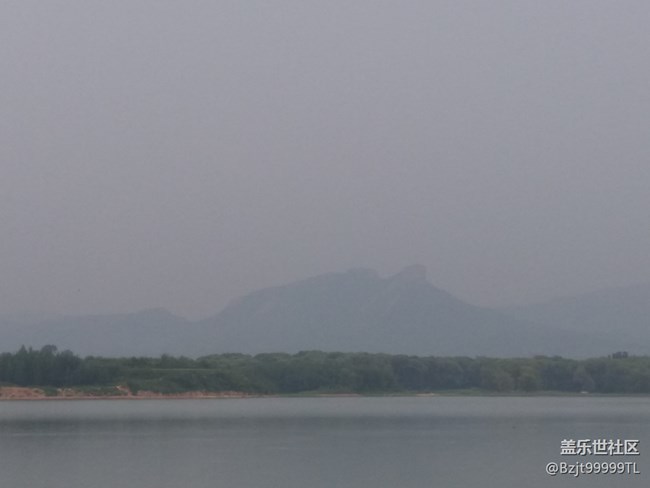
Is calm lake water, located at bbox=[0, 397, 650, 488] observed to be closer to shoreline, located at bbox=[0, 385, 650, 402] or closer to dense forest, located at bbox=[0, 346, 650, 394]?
shoreline, located at bbox=[0, 385, 650, 402]

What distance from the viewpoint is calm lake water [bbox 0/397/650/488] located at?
45312 mm

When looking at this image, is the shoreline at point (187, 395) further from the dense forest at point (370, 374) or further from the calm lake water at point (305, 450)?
the calm lake water at point (305, 450)

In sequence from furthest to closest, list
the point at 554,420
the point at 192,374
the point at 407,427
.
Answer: the point at 192,374 → the point at 554,420 → the point at 407,427

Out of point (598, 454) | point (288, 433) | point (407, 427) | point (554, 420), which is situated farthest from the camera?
point (554, 420)

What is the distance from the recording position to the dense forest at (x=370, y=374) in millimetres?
144750

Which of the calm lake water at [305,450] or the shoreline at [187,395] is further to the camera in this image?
the shoreline at [187,395]

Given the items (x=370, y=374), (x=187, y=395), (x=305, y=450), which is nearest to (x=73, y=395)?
(x=187, y=395)

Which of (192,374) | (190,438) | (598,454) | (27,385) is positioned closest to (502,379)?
(192,374)

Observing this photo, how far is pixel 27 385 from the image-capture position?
13525 centimetres

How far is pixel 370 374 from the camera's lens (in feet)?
504

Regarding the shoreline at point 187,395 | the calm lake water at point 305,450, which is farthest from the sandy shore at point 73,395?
the calm lake water at point 305,450

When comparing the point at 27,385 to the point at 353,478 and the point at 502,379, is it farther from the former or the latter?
the point at 353,478

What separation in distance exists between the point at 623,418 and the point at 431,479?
4508cm

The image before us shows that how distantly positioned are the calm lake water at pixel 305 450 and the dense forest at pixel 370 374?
158 feet
